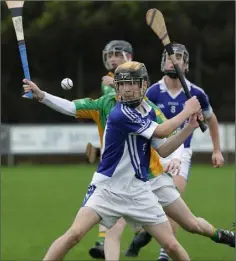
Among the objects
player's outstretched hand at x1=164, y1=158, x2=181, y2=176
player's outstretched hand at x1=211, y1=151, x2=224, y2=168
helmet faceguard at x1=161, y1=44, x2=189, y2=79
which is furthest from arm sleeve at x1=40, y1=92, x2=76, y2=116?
player's outstretched hand at x1=211, y1=151, x2=224, y2=168

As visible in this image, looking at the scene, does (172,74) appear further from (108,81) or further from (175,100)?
(108,81)

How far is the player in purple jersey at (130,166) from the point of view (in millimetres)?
6051

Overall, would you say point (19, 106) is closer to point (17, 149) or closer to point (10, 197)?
point (17, 149)

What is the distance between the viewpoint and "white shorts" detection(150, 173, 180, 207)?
6983 millimetres

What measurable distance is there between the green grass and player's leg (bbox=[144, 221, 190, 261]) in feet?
8.28

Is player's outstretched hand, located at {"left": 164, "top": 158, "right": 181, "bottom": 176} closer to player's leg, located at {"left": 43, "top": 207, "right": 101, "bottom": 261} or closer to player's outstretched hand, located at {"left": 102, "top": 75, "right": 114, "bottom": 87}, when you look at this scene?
player's outstretched hand, located at {"left": 102, "top": 75, "right": 114, "bottom": 87}

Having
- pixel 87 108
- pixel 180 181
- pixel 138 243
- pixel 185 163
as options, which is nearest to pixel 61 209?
pixel 138 243

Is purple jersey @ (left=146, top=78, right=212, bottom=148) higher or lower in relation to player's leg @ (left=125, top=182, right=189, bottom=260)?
higher

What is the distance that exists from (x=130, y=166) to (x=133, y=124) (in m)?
0.34

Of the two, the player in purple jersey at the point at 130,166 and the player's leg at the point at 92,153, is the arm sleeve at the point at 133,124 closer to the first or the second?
the player in purple jersey at the point at 130,166

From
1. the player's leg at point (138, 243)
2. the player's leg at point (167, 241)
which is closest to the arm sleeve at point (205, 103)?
the player's leg at point (138, 243)

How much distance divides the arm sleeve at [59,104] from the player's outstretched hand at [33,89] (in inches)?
2.3

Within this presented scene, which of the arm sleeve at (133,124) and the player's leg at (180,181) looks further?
the player's leg at (180,181)

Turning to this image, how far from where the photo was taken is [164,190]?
7.03 meters
